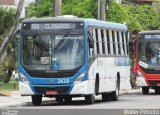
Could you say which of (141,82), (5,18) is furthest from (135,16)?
(5,18)

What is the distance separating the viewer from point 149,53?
133ft

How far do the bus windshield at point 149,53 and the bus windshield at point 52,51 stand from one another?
13764 mm

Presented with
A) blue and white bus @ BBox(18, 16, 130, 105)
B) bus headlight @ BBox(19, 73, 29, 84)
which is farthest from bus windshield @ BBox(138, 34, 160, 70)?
bus headlight @ BBox(19, 73, 29, 84)

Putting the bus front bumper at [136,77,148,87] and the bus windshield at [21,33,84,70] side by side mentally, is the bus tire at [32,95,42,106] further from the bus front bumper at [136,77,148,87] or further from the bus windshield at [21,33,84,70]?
the bus front bumper at [136,77,148,87]

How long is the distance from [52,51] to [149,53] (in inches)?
562

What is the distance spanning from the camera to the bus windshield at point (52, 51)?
1059 inches

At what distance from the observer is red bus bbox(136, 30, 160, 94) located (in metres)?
40.4

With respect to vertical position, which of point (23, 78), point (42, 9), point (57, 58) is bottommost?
point (23, 78)

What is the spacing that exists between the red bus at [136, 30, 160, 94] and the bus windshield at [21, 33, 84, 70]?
1379 cm

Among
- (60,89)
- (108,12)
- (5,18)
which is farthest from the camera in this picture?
(108,12)

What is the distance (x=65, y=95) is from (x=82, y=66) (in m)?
1.33

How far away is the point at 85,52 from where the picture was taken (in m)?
27.0

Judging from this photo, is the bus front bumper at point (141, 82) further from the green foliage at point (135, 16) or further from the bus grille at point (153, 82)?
the green foliage at point (135, 16)

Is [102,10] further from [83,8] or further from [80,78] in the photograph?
[80,78]
